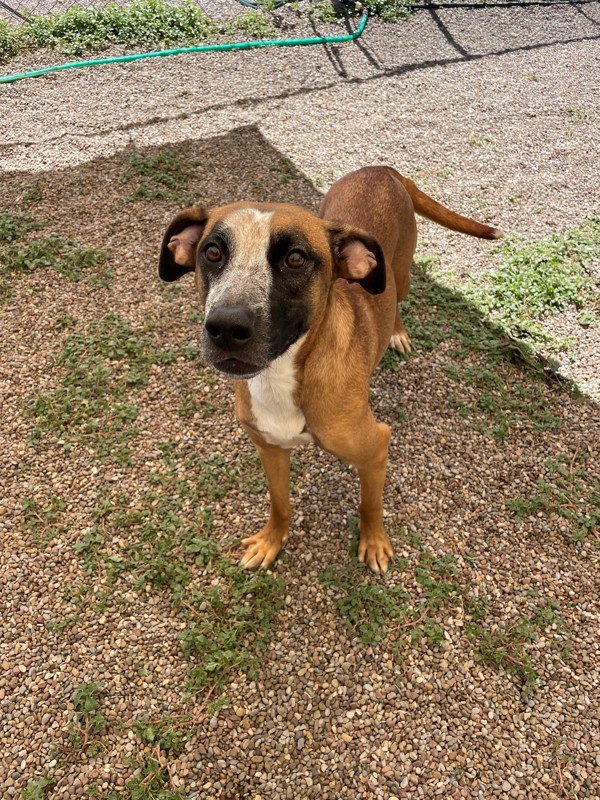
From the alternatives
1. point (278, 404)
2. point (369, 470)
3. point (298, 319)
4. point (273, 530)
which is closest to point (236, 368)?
point (298, 319)

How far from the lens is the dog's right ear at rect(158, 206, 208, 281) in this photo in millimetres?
2527

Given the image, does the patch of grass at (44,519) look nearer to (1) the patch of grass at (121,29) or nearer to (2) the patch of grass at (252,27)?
(1) the patch of grass at (121,29)

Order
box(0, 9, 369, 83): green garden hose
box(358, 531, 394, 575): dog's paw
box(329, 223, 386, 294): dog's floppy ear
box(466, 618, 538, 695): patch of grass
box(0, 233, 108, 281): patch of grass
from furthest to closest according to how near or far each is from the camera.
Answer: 1. box(0, 9, 369, 83): green garden hose
2. box(0, 233, 108, 281): patch of grass
3. box(358, 531, 394, 575): dog's paw
4. box(466, 618, 538, 695): patch of grass
5. box(329, 223, 386, 294): dog's floppy ear

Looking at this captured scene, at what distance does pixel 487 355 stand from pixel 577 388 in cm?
70

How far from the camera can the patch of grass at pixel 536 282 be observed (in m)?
4.91

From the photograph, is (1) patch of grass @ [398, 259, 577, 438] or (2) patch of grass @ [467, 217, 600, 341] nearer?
(1) patch of grass @ [398, 259, 577, 438]

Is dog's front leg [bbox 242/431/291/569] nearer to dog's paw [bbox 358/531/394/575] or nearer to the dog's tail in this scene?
dog's paw [bbox 358/531/394/575]

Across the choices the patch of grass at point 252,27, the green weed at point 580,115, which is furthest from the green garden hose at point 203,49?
the green weed at point 580,115

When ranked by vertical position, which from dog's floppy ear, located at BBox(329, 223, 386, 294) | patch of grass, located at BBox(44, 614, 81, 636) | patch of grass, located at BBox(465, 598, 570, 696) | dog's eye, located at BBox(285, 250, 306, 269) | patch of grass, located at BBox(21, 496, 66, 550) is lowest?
patch of grass, located at BBox(465, 598, 570, 696)

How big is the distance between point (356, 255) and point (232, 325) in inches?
29.9

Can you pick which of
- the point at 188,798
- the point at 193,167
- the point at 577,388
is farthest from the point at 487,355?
the point at 193,167

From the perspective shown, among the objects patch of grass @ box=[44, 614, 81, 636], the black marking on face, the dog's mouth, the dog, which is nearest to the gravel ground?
patch of grass @ box=[44, 614, 81, 636]

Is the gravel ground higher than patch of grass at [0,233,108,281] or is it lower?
lower

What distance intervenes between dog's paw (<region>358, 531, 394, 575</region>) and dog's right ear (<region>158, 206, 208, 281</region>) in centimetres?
182
